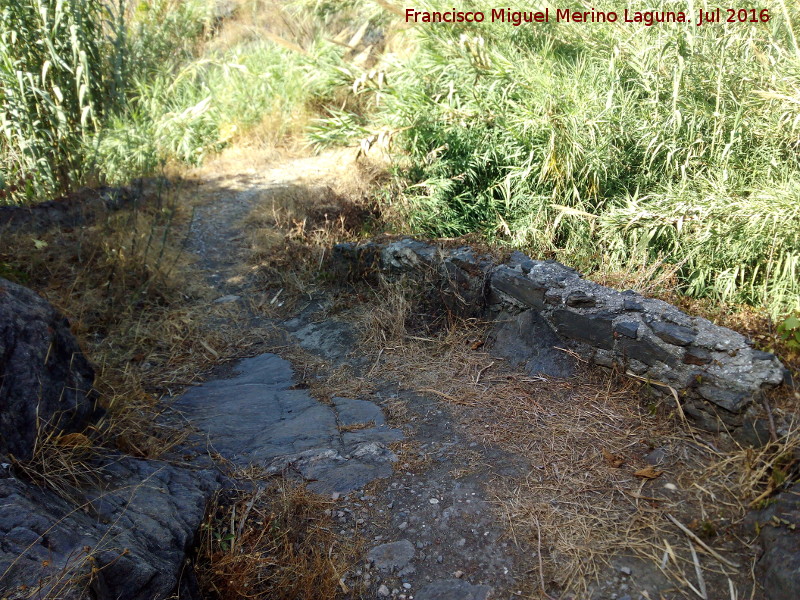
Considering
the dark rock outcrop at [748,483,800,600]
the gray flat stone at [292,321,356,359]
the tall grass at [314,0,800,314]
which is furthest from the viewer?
the gray flat stone at [292,321,356,359]

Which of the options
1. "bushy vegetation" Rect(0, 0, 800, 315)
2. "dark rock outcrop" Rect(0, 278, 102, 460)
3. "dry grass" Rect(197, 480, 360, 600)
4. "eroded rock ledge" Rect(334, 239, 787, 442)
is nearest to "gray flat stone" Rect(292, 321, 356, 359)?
"eroded rock ledge" Rect(334, 239, 787, 442)

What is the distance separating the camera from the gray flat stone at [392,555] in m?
2.30

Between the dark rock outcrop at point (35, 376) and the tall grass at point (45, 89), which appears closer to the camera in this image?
the dark rock outcrop at point (35, 376)

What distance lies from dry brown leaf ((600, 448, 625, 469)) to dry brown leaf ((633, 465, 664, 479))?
82mm

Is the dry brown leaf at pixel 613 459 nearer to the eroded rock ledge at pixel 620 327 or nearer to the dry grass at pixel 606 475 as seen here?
the dry grass at pixel 606 475

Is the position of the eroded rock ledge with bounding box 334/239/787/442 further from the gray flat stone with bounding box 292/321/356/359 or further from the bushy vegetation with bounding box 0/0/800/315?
the bushy vegetation with bounding box 0/0/800/315

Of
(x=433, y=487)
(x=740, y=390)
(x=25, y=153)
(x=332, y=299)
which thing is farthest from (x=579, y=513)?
(x=25, y=153)

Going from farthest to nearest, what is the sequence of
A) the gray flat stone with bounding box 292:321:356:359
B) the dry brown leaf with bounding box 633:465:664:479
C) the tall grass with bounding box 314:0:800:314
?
the gray flat stone with bounding box 292:321:356:359
the tall grass with bounding box 314:0:800:314
the dry brown leaf with bounding box 633:465:664:479

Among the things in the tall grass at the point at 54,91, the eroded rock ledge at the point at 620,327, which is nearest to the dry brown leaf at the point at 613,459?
the eroded rock ledge at the point at 620,327

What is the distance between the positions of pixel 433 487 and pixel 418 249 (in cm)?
197

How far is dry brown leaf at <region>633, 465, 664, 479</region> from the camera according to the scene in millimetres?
2551

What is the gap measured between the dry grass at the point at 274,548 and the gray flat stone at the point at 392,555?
0.08m

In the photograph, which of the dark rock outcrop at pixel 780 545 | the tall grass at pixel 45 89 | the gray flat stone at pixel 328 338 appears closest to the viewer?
the dark rock outcrop at pixel 780 545

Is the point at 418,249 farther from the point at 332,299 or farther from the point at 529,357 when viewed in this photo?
the point at 529,357
